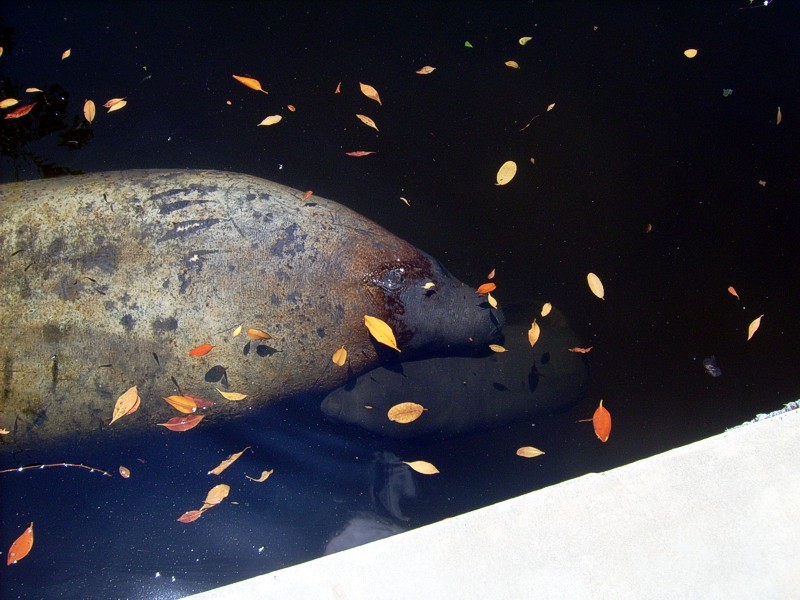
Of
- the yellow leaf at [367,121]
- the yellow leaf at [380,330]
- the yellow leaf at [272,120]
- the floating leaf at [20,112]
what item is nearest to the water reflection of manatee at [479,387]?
the yellow leaf at [380,330]

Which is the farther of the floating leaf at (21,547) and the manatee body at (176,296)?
the floating leaf at (21,547)

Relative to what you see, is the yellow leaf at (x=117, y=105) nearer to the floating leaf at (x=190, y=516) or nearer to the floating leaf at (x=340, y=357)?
the floating leaf at (x=340, y=357)

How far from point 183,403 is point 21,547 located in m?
1.50

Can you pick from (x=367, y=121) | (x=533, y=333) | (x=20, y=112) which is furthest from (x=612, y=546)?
(x=20, y=112)

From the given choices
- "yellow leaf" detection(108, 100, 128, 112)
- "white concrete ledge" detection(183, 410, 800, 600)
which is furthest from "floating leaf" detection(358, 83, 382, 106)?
"white concrete ledge" detection(183, 410, 800, 600)

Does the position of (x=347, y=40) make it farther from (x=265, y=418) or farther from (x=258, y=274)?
(x=265, y=418)

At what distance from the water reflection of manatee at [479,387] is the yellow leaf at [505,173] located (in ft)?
3.30

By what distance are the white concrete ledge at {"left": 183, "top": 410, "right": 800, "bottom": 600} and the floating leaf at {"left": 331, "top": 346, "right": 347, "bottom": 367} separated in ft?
3.71

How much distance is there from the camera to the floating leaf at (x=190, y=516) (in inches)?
117

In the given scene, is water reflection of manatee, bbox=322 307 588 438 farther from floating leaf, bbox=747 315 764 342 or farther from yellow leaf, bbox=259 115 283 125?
yellow leaf, bbox=259 115 283 125

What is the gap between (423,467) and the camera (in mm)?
3141

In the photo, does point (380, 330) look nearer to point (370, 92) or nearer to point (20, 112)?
point (370, 92)

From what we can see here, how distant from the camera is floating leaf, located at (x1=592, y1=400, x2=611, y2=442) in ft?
11.0

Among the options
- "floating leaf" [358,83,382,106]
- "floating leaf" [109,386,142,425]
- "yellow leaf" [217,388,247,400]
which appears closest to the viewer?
"floating leaf" [109,386,142,425]
